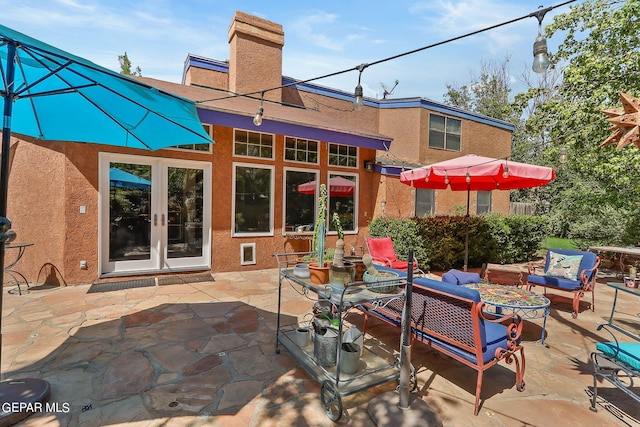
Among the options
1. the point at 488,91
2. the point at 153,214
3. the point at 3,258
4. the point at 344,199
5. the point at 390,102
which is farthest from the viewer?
the point at 488,91

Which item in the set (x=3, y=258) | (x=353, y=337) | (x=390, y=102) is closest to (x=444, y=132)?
(x=390, y=102)

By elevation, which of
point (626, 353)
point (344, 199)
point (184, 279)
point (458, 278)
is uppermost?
point (344, 199)

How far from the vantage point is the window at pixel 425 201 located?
11.5 meters

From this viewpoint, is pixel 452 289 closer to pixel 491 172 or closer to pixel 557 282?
pixel 491 172

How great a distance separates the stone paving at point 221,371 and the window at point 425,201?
6622 mm

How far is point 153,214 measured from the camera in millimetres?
6691

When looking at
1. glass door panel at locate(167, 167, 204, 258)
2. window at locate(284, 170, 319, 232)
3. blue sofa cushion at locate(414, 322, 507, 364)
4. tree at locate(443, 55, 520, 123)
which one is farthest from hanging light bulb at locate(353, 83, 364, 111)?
tree at locate(443, 55, 520, 123)

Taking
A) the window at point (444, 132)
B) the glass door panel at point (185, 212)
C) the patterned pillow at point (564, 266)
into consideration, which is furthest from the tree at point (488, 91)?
the glass door panel at point (185, 212)

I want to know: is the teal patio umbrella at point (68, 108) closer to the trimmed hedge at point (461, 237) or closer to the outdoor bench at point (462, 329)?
the outdoor bench at point (462, 329)

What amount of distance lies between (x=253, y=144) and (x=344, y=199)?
3.15 metres

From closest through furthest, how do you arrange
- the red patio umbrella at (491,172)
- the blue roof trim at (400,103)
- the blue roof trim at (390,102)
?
the red patio umbrella at (491,172) < the blue roof trim at (390,102) < the blue roof trim at (400,103)

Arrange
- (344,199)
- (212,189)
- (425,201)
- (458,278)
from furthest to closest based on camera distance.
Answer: (425,201) < (344,199) < (212,189) < (458,278)

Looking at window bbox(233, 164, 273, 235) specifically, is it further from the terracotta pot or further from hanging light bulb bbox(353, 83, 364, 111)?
the terracotta pot

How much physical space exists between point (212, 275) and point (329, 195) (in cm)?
387
